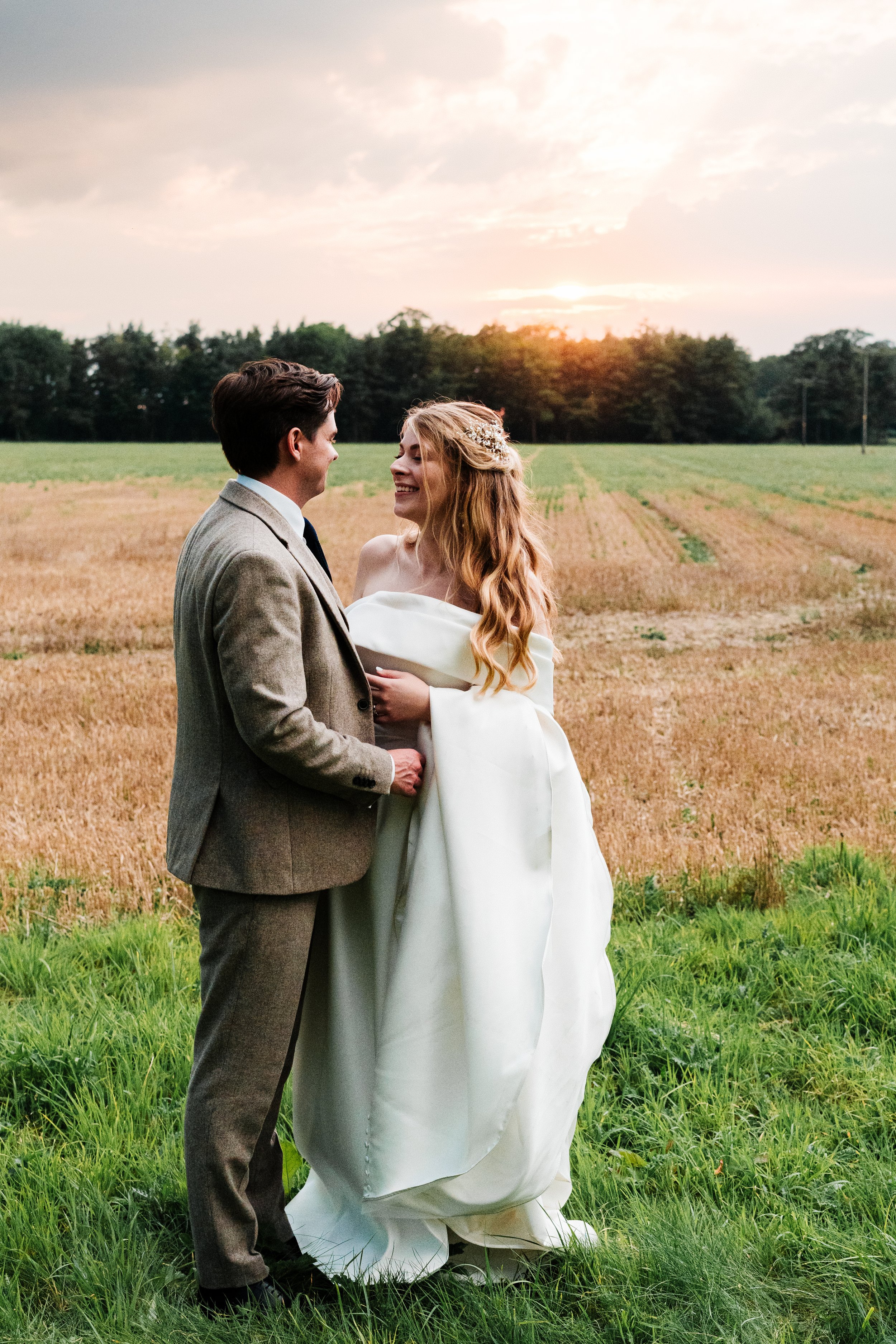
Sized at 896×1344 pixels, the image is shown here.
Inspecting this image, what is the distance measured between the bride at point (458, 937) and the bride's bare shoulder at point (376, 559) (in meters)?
0.13

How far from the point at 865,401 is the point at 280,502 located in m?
89.0

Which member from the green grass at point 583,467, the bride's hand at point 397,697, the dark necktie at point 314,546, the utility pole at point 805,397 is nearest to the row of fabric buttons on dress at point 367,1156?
the bride's hand at point 397,697

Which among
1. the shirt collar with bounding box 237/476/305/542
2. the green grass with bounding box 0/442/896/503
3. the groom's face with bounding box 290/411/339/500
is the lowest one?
the shirt collar with bounding box 237/476/305/542

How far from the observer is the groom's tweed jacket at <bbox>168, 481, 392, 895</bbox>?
229cm

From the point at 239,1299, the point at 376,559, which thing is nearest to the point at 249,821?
the point at 376,559

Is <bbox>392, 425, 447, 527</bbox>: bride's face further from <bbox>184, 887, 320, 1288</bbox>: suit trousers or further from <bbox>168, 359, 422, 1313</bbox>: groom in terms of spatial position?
<bbox>184, 887, 320, 1288</bbox>: suit trousers

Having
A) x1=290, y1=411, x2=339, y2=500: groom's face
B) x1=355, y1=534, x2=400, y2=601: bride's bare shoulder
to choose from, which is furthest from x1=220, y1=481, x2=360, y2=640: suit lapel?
x1=355, y1=534, x2=400, y2=601: bride's bare shoulder

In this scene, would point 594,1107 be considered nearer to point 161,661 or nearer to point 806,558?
point 161,661

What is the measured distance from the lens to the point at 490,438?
2.91 meters

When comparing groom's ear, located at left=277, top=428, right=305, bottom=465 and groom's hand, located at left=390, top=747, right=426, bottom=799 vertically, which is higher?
groom's ear, located at left=277, top=428, right=305, bottom=465

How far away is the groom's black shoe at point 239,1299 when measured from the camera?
2490mm

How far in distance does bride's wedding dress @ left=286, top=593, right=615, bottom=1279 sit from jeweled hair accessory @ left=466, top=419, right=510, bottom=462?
1.48 ft

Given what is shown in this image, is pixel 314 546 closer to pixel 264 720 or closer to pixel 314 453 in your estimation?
pixel 314 453

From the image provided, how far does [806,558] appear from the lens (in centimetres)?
2084
